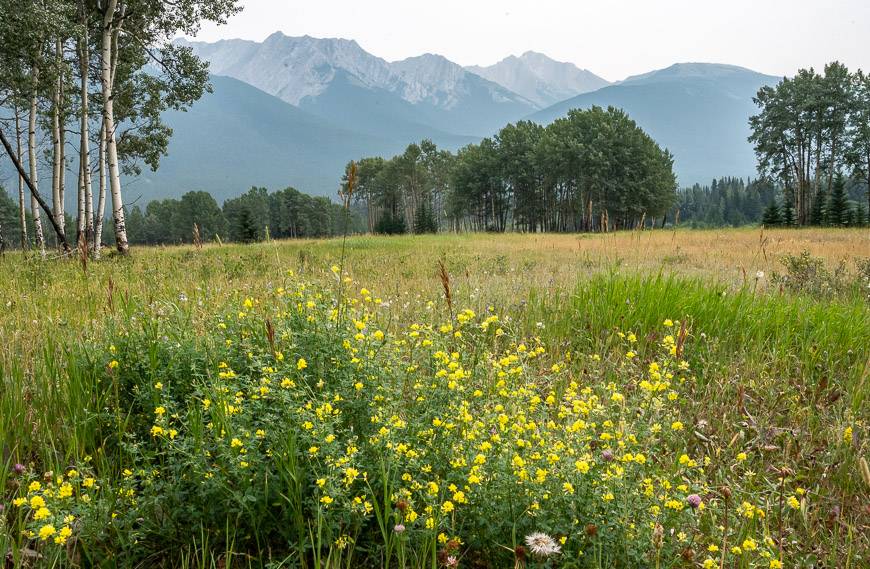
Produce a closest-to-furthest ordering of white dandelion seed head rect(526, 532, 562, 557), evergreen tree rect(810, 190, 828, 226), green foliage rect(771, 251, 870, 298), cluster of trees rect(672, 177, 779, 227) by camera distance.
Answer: white dandelion seed head rect(526, 532, 562, 557) < green foliage rect(771, 251, 870, 298) < evergreen tree rect(810, 190, 828, 226) < cluster of trees rect(672, 177, 779, 227)

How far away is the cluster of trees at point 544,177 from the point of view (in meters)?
54.1

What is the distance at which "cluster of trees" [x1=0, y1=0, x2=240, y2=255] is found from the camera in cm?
1299

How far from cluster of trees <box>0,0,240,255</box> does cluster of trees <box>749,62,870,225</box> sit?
158 ft

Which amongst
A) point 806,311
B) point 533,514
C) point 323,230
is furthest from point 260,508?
point 323,230

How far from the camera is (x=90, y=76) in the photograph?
1648 cm

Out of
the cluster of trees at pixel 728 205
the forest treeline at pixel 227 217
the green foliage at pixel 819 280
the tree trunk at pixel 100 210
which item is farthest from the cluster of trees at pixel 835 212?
the forest treeline at pixel 227 217

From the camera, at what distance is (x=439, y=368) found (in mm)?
2320

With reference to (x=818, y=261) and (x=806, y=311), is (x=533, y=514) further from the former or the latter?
(x=818, y=261)

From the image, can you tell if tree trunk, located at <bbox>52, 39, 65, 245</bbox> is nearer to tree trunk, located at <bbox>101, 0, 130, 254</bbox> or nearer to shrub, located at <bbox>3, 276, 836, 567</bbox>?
tree trunk, located at <bbox>101, 0, 130, 254</bbox>

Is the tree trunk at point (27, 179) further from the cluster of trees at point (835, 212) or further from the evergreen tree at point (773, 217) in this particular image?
the evergreen tree at point (773, 217)

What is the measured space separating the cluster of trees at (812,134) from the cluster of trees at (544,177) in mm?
10534

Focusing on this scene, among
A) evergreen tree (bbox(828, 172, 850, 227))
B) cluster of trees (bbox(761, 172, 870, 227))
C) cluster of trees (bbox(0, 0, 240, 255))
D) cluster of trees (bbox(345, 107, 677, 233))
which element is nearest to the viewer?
cluster of trees (bbox(0, 0, 240, 255))

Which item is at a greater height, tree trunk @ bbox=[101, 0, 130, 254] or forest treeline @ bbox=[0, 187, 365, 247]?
forest treeline @ bbox=[0, 187, 365, 247]

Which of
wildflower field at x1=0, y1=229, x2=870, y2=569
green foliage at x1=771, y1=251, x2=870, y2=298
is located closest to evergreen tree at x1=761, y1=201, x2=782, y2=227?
green foliage at x1=771, y1=251, x2=870, y2=298
